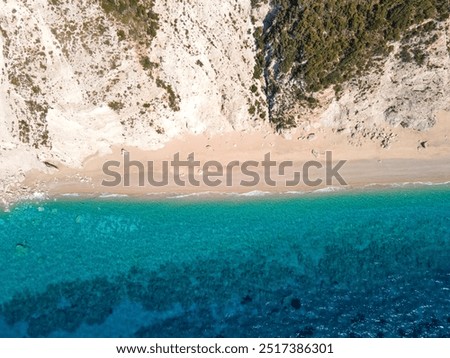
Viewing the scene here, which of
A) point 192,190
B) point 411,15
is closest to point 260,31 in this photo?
point 411,15

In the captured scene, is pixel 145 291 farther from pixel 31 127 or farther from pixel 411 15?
pixel 411 15

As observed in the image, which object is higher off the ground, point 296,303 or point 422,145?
point 422,145

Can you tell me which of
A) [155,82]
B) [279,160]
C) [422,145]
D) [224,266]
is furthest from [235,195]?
[422,145]

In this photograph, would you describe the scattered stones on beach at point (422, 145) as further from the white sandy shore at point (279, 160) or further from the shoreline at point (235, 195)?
the shoreline at point (235, 195)

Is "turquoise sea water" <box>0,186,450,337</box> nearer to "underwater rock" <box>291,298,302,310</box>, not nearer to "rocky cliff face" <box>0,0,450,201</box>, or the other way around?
"underwater rock" <box>291,298,302,310</box>

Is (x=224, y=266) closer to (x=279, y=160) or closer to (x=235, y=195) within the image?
(x=235, y=195)
